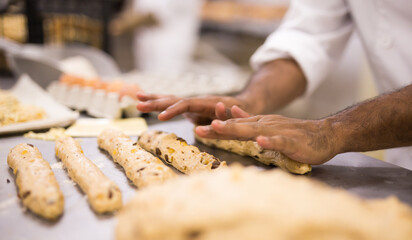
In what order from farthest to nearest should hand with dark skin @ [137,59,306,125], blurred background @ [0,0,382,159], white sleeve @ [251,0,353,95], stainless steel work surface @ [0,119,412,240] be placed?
blurred background @ [0,0,382,159] < white sleeve @ [251,0,353,95] < hand with dark skin @ [137,59,306,125] < stainless steel work surface @ [0,119,412,240]

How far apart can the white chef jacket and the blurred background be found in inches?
21.0

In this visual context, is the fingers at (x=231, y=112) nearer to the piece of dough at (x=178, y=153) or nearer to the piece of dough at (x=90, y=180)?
the piece of dough at (x=178, y=153)

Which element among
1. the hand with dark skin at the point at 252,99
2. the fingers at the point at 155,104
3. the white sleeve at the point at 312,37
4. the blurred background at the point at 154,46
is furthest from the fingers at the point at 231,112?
the blurred background at the point at 154,46

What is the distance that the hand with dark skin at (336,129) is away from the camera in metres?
1.06

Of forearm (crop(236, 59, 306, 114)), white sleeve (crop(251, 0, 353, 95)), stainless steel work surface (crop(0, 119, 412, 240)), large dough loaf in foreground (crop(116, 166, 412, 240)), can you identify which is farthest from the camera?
white sleeve (crop(251, 0, 353, 95))

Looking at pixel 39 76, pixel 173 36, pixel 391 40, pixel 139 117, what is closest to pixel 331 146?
pixel 391 40

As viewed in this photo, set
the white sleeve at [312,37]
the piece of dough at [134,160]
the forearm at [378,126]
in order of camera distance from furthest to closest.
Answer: the white sleeve at [312,37], the forearm at [378,126], the piece of dough at [134,160]

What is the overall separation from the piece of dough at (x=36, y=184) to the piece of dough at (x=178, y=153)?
14.7 inches

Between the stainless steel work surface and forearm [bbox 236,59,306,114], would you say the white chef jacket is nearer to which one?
forearm [bbox 236,59,306,114]

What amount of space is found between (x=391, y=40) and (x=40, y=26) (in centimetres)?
260

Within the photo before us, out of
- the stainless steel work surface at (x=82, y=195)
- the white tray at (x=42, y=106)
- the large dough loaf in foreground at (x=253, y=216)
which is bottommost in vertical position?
the white tray at (x=42, y=106)

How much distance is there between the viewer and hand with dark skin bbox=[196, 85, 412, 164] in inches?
41.8

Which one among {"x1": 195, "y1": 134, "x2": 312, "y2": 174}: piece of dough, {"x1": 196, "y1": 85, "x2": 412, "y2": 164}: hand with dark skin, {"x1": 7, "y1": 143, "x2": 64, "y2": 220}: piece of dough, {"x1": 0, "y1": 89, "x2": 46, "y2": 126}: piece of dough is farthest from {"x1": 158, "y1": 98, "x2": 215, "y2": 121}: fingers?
{"x1": 0, "y1": 89, "x2": 46, "y2": 126}: piece of dough

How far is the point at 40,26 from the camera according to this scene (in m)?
2.96
